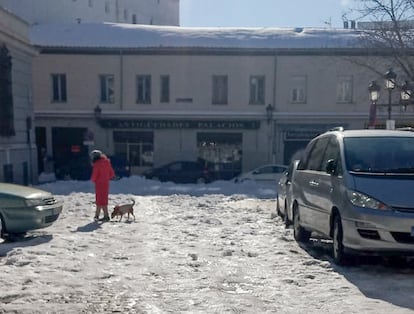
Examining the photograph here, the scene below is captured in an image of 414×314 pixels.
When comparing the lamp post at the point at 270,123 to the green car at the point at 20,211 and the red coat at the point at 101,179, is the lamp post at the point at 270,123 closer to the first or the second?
the red coat at the point at 101,179

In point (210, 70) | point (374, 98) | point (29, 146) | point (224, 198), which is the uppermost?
point (210, 70)

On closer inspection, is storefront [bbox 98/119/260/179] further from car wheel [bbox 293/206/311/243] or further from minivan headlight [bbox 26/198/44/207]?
minivan headlight [bbox 26/198/44/207]

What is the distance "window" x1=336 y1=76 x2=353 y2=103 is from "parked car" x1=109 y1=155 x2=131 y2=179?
13.0m

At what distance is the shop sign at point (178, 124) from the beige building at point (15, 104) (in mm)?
8583

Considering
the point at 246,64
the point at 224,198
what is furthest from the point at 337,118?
the point at 224,198

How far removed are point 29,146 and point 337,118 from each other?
1775 centimetres

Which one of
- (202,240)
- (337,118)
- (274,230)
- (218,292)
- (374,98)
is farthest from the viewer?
(337,118)

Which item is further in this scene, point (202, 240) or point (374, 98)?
point (374, 98)

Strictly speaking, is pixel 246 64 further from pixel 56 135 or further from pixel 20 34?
pixel 20 34

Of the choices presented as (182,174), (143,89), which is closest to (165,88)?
(143,89)

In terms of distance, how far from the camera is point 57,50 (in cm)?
3259

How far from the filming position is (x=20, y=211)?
922cm

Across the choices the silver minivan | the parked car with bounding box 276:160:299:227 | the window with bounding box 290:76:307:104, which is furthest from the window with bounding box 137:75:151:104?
the silver minivan

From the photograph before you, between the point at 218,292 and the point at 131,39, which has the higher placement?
the point at 131,39
